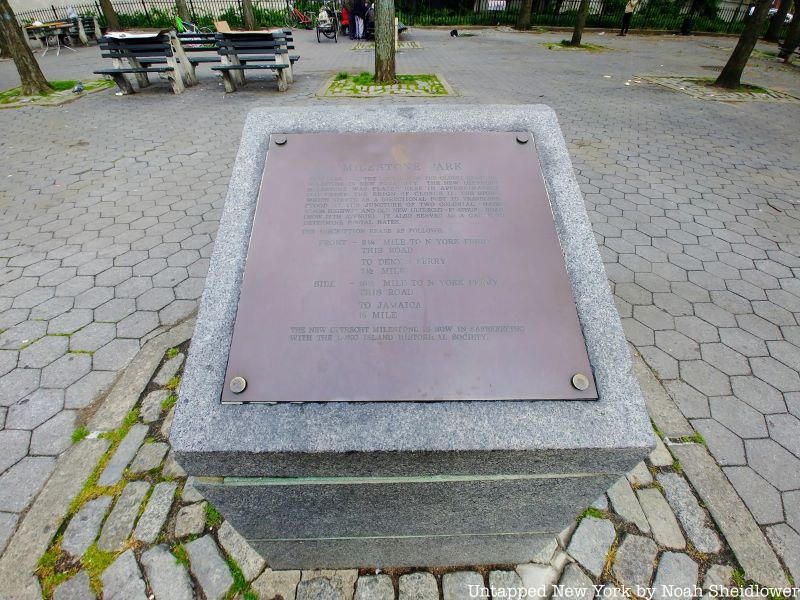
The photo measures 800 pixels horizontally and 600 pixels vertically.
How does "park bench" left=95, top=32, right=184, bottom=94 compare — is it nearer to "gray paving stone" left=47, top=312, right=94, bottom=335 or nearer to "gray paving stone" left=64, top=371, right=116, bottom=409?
"gray paving stone" left=47, top=312, right=94, bottom=335

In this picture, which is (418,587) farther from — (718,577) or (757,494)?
(757,494)

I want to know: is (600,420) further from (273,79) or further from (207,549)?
(273,79)

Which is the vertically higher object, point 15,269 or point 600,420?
point 600,420

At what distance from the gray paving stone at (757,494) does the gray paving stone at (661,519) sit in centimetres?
41

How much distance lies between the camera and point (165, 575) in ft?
5.48

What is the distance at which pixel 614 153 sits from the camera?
5.63 meters

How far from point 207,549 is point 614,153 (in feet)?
20.7

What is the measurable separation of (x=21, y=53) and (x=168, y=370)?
30.7 ft

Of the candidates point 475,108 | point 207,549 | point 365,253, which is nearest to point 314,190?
point 365,253

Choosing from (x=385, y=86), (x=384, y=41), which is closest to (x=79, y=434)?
(x=385, y=86)

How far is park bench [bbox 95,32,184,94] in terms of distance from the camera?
26.1 ft

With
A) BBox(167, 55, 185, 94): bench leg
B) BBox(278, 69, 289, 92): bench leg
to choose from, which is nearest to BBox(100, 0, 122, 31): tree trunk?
BBox(167, 55, 185, 94): bench leg

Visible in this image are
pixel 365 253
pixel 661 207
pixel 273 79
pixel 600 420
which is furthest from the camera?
pixel 273 79

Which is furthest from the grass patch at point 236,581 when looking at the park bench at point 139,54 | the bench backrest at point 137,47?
the bench backrest at point 137,47
